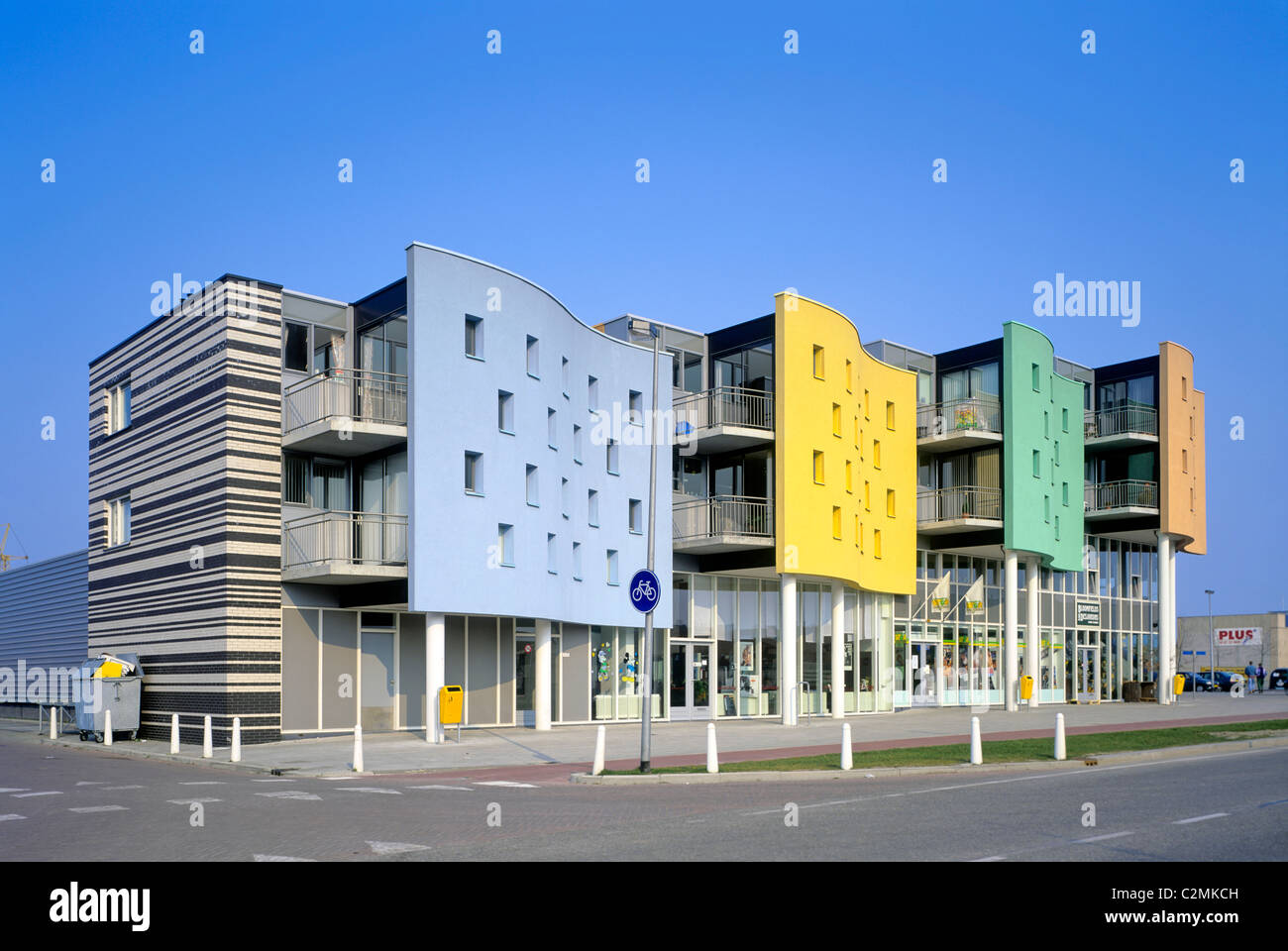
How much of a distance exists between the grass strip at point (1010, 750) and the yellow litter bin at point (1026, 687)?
16943 millimetres

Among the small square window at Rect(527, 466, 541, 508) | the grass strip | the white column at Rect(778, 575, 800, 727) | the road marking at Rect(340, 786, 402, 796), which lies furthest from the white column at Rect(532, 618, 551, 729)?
the road marking at Rect(340, 786, 402, 796)

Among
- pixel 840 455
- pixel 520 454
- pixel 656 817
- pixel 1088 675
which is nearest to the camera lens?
pixel 656 817

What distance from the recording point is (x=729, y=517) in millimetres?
35906

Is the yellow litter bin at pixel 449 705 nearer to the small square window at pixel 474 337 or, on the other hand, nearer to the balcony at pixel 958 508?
the small square window at pixel 474 337

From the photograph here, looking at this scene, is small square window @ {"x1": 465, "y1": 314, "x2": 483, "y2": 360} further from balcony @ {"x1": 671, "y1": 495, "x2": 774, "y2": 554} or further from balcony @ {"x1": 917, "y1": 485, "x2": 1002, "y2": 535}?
balcony @ {"x1": 917, "y1": 485, "x2": 1002, "y2": 535}

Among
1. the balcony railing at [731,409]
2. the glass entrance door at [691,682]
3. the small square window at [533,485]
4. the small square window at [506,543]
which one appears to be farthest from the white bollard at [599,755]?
the glass entrance door at [691,682]

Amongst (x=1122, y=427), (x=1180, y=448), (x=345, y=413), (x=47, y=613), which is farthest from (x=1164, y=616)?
(x=47, y=613)

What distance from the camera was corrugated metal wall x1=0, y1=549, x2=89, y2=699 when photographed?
125 ft

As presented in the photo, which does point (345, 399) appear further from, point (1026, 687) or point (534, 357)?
point (1026, 687)

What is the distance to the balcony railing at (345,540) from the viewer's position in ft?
90.0

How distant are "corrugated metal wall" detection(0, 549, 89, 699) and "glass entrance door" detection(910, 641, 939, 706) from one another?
28257mm

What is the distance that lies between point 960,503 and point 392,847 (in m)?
36.1
